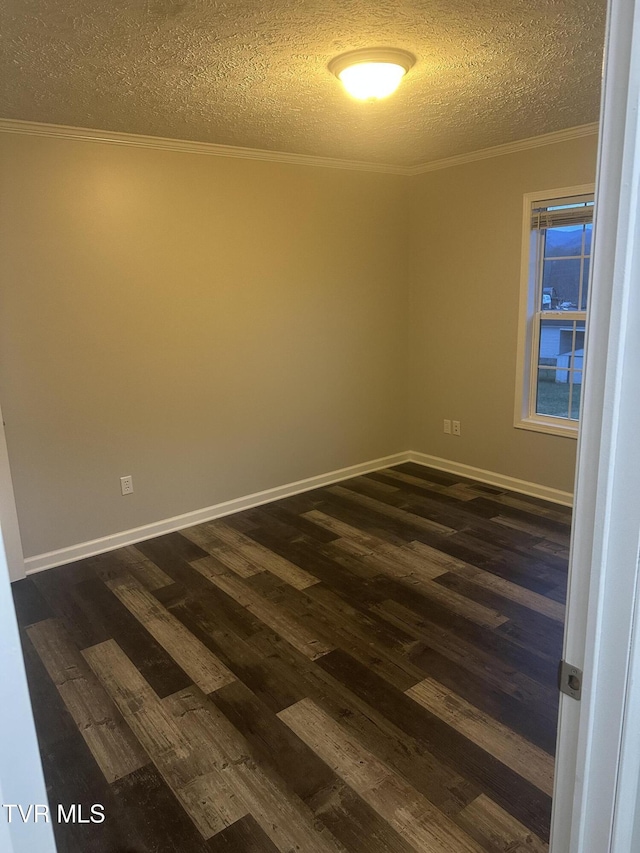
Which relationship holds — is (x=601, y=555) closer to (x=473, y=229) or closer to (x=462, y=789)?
(x=462, y=789)

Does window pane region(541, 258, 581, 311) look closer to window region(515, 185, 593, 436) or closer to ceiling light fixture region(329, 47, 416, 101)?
window region(515, 185, 593, 436)

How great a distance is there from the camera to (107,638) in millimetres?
2699

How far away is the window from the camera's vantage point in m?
3.79

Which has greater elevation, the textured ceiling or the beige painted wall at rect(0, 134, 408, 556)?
the textured ceiling

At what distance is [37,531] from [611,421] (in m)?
3.32

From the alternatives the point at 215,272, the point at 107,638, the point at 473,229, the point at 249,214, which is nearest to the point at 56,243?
the point at 215,272

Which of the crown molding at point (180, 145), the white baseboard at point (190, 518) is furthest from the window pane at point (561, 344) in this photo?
the crown molding at point (180, 145)

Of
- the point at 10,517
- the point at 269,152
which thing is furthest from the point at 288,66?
the point at 10,517

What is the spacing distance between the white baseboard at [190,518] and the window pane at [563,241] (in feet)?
6.69

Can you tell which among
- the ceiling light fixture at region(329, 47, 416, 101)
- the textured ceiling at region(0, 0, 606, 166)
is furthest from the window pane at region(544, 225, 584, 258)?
the ceiling light fixture at region(329, 47, 416, 101)

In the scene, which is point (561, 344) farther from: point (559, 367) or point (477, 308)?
point (477, 308)

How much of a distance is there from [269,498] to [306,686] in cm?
207

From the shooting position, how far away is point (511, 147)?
3.87 meters

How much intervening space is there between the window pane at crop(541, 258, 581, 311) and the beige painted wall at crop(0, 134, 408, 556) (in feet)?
3.89
